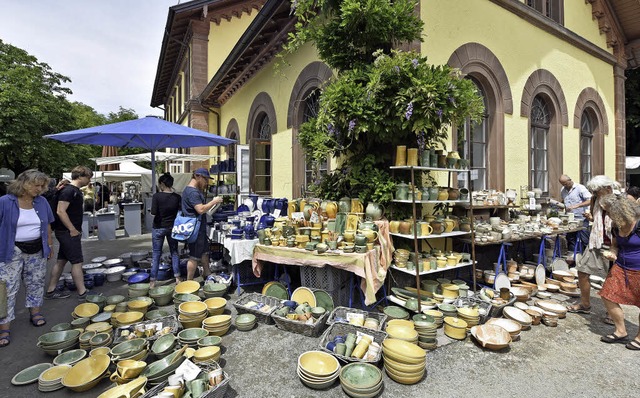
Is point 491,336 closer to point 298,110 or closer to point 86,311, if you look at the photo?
point 86,311

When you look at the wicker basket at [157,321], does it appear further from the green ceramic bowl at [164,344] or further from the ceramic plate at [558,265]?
the ceramic plate at [558,265]

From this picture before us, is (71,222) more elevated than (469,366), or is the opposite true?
(71,222)

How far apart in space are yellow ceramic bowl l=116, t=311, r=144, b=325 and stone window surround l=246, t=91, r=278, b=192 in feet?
14.7

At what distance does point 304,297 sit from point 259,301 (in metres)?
0.61

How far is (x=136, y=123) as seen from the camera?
5.75m

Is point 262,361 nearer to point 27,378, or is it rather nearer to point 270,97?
point 27,378

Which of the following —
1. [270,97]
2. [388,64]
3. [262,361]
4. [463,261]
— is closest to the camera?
[262,361]

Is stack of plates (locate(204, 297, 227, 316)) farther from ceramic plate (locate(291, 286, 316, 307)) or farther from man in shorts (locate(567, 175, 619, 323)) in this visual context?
man in shorts (locate(567, 175, 619, 323))

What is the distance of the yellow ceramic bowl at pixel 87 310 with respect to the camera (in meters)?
3.81

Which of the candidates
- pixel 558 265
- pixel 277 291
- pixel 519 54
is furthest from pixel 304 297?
pixel 519 54

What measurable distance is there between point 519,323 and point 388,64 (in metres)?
3.40

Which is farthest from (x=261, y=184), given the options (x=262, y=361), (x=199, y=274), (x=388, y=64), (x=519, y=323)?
(x=519, y=323)

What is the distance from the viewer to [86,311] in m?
3.86

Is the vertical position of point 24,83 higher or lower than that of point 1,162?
higher
